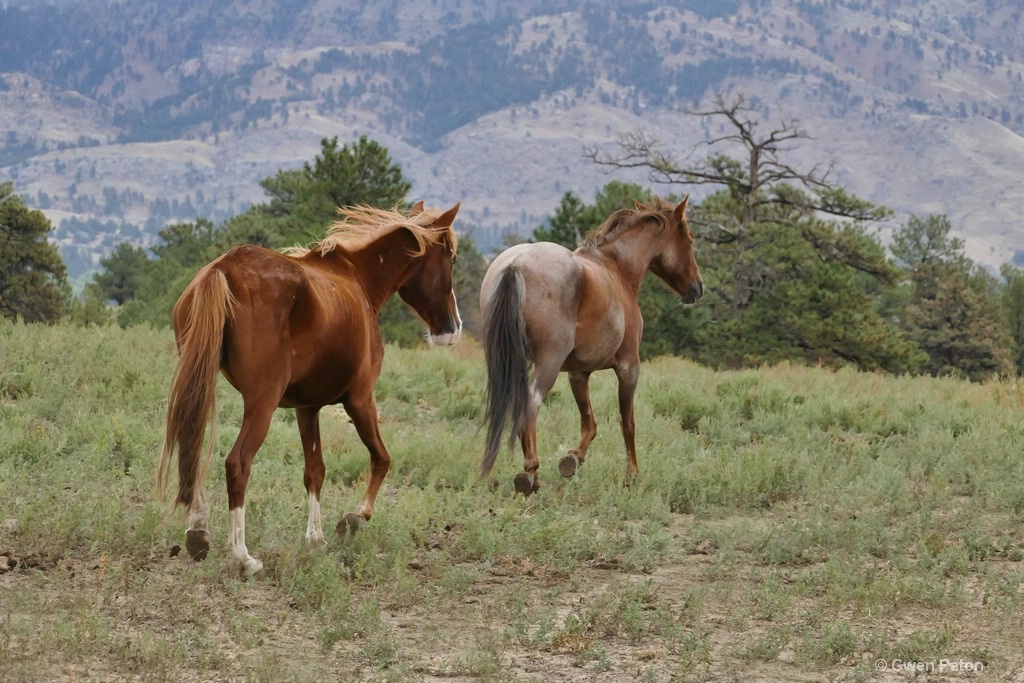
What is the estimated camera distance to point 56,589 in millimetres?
5684

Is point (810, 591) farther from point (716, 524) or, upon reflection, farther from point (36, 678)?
point (36, 678)

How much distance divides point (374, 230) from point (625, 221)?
3.31m

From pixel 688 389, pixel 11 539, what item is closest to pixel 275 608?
pixel 11 539

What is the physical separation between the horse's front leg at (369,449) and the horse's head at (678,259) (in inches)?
161

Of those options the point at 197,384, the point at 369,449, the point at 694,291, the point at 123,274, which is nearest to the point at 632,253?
the point at 694,291

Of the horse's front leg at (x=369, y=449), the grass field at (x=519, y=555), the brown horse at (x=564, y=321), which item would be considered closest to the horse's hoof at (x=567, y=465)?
the brown horse at (x=564, y=321)

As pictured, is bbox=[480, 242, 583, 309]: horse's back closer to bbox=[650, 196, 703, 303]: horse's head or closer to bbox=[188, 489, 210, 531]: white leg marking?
bbox=[650, 196, 703, 303]: horse's head

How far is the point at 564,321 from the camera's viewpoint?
337 inches

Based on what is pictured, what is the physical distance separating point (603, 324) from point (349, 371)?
10.1 feet

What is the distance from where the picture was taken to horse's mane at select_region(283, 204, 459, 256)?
6.86 meters

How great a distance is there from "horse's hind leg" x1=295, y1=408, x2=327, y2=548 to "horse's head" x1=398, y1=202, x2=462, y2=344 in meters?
1.06

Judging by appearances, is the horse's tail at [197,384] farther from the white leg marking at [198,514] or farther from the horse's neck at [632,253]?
the horse's neck at [632,253]

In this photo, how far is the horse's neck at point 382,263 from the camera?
6.90 m

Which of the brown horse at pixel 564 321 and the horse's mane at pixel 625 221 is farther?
the horse's mane at pixel 625 221
